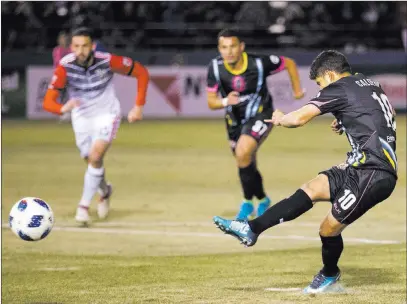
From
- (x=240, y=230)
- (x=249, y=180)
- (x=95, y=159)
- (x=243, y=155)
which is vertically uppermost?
(x=240, y=230)

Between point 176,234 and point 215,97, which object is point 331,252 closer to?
point 176,234

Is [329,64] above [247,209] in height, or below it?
above

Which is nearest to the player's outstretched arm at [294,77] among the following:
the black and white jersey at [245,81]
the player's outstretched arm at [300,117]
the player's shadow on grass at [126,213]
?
the black and white jersey at [245,81]

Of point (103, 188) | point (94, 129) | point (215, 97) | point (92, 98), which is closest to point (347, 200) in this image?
point (215, 97)

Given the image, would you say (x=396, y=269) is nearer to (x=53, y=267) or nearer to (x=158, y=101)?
(x=53, y=267)

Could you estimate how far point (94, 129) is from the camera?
1311 centimetres

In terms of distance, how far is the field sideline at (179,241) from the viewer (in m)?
8.77

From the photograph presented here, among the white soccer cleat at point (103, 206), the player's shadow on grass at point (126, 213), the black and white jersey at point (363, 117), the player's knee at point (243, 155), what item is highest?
the black and white jersey at point (363, 117)

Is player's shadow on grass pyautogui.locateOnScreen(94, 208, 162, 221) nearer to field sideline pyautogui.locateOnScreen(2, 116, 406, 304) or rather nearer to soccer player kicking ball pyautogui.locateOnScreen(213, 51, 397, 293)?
field sideline pyautogui.locateOnScreen(2, 116, 406, 304)

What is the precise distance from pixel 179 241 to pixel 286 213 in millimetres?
3541

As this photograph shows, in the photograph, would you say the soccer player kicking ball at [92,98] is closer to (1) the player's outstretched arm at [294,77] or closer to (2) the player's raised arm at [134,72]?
(2) the player's raised arm at [134,72]

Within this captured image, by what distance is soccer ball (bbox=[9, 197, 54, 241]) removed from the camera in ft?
30.1

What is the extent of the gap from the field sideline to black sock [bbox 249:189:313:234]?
0.58 metres

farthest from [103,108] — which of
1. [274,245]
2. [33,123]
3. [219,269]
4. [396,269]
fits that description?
[33,123]
